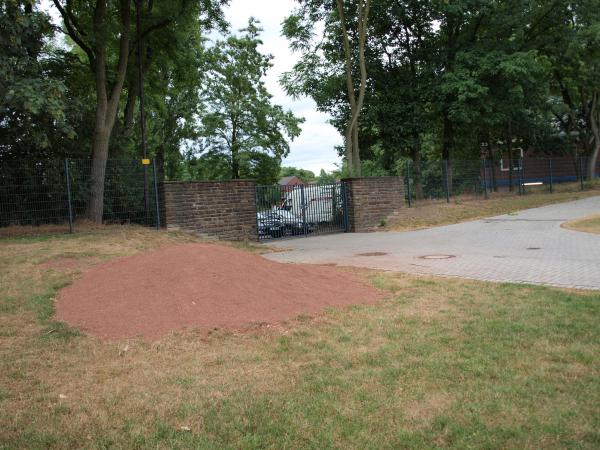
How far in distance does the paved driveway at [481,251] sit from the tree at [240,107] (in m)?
17.3

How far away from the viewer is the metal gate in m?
18.3

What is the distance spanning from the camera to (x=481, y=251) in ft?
39.9

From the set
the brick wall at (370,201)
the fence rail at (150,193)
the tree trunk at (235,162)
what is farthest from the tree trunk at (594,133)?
the tree trunk at (235,162)

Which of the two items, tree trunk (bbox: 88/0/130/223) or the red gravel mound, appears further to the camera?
tree trunk (bbox: 88/0/130/223)

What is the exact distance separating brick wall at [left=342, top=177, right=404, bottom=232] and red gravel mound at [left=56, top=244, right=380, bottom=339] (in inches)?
468

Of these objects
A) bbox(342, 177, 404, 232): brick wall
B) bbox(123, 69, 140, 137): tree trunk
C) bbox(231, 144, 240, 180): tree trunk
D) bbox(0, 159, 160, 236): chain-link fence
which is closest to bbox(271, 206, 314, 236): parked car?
bbox(342, 177, 404, 232): brick wall

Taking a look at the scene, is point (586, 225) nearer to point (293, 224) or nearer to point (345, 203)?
point (345, 203)

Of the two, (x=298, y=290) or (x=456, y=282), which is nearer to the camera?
(x=298, y=290)

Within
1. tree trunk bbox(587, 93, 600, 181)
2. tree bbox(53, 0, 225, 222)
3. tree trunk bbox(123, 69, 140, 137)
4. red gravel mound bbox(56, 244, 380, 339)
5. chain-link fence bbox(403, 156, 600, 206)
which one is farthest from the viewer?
tree trunk bbox(587, 93, 600, 181)

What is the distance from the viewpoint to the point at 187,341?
5.50 m

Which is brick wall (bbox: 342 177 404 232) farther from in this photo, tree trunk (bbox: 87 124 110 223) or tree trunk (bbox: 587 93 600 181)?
tree trunk (bbox: 587 93 600 181)

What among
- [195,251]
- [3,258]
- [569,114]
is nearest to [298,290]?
[195,251]

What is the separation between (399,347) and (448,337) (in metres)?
0.59

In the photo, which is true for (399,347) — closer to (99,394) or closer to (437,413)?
(437,413)
